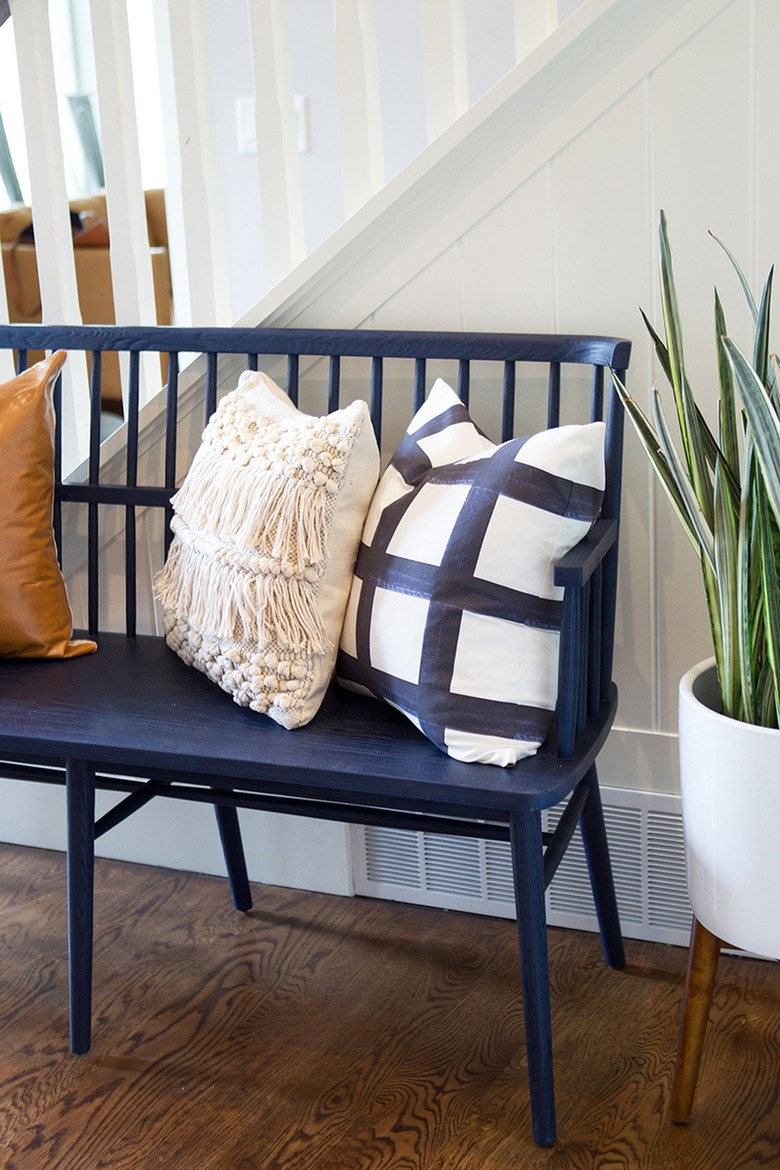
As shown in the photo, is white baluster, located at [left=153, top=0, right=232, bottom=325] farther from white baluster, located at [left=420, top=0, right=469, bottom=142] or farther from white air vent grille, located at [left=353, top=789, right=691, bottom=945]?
white air vent grille, located at [left=353, top=789, right=691, bottom=945]

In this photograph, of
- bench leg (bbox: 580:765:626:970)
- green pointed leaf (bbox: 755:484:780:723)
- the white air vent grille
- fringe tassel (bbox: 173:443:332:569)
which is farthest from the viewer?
the white air vent grille

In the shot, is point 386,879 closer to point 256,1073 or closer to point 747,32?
point 256,1073

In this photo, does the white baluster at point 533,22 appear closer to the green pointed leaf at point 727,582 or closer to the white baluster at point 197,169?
the white baluster at point 197,169

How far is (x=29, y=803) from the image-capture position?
2.15 metres

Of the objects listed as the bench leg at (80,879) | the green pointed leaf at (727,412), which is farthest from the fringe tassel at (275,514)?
the green pointed leaf at (727,412)

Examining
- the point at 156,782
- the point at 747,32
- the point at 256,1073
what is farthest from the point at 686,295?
the point at 256,1073

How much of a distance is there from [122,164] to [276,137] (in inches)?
10.4

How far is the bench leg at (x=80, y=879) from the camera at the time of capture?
1.53 metres

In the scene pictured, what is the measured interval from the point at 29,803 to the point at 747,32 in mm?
1646

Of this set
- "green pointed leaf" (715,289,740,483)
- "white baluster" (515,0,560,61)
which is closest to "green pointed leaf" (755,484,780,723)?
"green pointed leaf" (715,289,740,483)

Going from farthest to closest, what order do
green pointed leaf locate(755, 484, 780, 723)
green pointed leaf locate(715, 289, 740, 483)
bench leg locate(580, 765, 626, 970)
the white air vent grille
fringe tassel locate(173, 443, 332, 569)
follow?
1. the white air vent grille
2. bench leg locate(580, 765, 626, 970)
3. fringe tassel locate(173, 443, 332, 569)
4. green pointed leaf locate(715, 289, 740, 483)
5. green pointed leaf locate(755, 484, 780, 723)

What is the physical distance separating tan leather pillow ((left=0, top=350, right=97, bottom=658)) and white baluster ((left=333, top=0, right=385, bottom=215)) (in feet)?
1.68

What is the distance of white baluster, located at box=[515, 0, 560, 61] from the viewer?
157 centimetres

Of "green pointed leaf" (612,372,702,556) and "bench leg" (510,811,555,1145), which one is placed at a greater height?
"green pointed leaf" (612,372,702,556)
